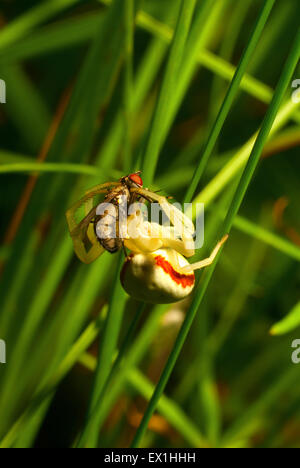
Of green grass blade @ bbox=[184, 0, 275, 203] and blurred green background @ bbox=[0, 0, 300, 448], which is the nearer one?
green grass blade @ bbox=[184, 0, 275, 203]

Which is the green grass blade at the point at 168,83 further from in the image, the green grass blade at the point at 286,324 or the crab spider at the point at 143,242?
the green grass blade at the point at 286,324

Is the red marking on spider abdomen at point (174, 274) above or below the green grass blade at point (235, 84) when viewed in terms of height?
below

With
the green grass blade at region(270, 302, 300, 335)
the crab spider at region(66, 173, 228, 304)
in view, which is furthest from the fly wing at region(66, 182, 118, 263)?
the green grass blade at region(270, 302, 300, 335)

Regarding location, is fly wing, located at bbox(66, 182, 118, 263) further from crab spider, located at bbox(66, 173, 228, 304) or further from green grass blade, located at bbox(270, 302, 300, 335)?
green grass blade, located at bbox(270, 302, 300, 335)

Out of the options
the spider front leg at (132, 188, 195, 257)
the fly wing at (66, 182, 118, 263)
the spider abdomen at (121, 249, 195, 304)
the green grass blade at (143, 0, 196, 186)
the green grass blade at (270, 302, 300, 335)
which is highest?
the green grass blade at (143, 0, 196, 186)

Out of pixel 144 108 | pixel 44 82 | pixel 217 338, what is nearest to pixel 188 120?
pixel 144 108

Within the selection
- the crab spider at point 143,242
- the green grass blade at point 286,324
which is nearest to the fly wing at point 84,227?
the crab spider at point 143,242

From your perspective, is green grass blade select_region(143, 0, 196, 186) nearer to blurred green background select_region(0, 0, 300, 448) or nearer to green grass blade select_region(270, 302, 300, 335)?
blurred green background select_region(0, 0, 300, 448)

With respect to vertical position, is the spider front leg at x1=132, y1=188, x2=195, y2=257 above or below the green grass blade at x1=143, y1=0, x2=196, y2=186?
below

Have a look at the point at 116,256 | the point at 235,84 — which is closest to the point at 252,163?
the point at 235,84
